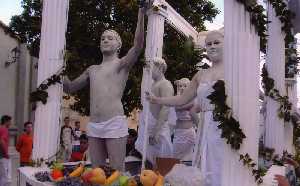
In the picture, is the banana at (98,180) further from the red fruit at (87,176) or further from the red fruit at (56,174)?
the red fruit at (56,174)

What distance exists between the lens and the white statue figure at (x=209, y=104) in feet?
11.8

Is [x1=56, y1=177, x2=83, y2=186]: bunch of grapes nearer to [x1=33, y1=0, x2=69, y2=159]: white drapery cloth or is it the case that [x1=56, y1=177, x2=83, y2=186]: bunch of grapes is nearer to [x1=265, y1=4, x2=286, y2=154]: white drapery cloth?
[x1=33, y1=0, x2=69, y2=159]: white drapery cloth

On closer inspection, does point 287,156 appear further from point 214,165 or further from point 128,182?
point 128,182

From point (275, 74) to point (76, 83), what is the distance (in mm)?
1899

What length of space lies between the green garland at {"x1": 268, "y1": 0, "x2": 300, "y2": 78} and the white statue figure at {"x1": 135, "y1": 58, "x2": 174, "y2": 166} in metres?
1.98

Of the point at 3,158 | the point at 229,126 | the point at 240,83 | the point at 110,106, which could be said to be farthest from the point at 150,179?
the point at 3,158

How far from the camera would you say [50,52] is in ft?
16.2

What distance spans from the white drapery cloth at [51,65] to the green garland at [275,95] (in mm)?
1904

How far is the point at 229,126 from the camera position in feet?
9.67

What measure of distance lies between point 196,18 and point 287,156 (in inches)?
461

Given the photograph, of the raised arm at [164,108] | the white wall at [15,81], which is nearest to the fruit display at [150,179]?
the raised arm at [164,108]

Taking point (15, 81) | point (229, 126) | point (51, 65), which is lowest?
point (229, 126)

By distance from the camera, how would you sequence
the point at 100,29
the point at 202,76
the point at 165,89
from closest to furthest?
the point at 202,76 → the point at 165,89 → the point at 100,29

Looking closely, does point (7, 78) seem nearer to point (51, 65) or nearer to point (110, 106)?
point (51, 65)
